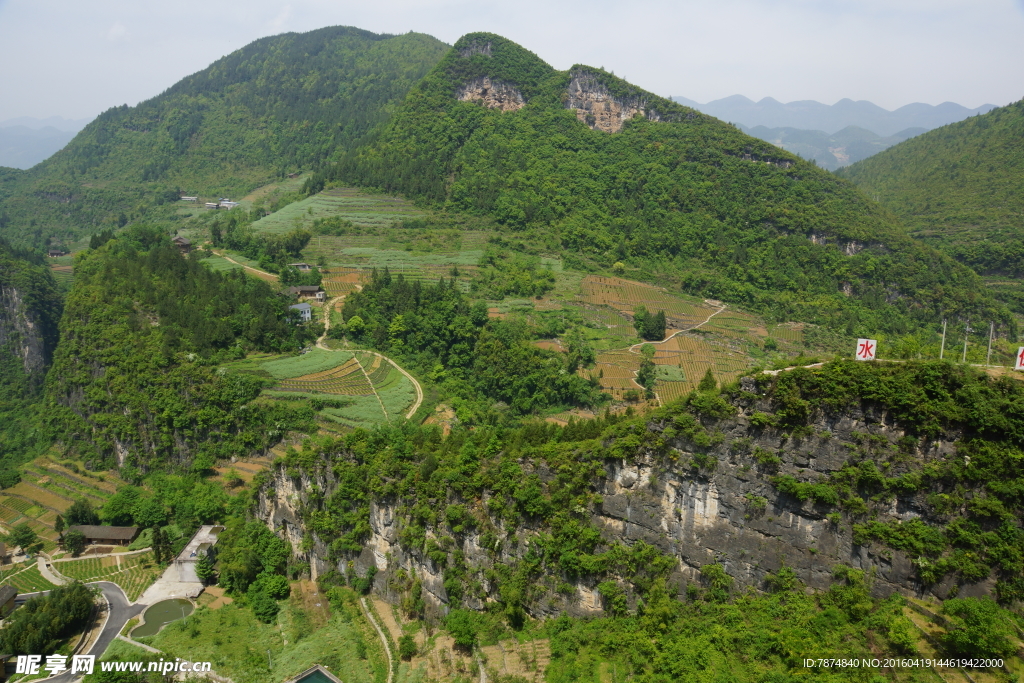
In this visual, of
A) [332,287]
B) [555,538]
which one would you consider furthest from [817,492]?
[332,287]

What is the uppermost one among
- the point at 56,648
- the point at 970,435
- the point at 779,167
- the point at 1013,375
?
the point at 779,167

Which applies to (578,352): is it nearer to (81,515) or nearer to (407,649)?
(407,649)

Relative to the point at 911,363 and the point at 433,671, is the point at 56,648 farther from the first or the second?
the point at 911,363

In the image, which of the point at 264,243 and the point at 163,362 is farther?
the point at 264,243

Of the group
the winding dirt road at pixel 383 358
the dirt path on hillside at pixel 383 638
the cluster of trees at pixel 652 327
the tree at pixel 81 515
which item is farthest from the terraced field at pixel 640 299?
the tree at pixel 81 515

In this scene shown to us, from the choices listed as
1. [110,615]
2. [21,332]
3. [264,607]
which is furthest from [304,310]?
[264,607]

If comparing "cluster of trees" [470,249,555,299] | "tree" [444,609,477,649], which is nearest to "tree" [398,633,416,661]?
"tree" [444,609,477,649]
